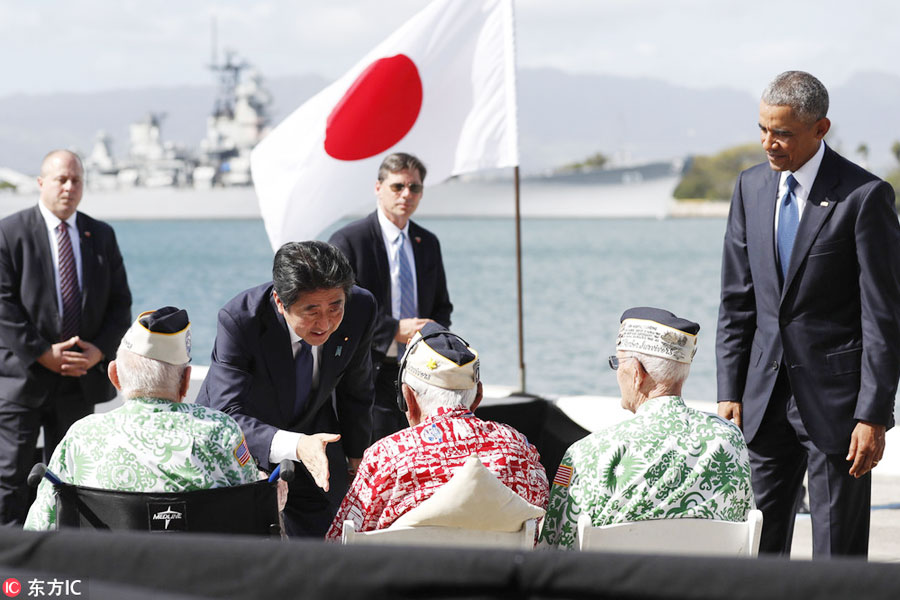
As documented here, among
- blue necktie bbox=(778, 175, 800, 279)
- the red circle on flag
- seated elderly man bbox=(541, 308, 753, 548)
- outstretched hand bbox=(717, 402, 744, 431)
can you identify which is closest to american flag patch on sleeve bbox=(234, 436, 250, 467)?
seated elderly man bbox=(541, 308, 753, 548)

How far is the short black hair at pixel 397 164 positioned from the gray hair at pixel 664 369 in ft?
7.33

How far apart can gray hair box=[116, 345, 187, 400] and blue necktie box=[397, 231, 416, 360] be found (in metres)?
2.17

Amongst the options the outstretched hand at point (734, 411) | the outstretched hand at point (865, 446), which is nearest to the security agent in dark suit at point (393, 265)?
the outstretched hand at point (734, 411)

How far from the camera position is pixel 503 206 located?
6969 cm

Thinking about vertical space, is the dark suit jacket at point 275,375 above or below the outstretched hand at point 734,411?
above

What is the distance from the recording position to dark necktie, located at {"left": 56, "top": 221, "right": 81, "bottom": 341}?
425 cm

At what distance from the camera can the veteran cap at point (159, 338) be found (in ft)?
7.62

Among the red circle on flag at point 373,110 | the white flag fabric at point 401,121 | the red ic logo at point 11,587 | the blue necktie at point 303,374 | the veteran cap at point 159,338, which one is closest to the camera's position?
the red ic logo at point 11,587

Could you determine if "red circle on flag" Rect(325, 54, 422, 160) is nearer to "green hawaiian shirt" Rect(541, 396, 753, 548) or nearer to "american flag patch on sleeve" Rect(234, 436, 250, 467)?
"american flag patch on sleeve" Rect(234, 436, 250, 467)

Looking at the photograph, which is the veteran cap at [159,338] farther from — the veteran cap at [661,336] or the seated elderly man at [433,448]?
the veteran cap at [661,336]

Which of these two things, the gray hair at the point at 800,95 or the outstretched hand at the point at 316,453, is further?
the gray hair at the point at 800,95

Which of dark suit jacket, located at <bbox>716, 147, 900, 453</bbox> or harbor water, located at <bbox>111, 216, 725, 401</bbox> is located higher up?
dark suit jacket, located at <bbox>716, 147, 900, 453</bbox>

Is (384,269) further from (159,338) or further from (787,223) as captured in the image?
(159,338)

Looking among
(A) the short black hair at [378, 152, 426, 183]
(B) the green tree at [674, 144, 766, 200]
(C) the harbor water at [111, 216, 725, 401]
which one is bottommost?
(C) the harbor water at [111, 216, 725, 401]
